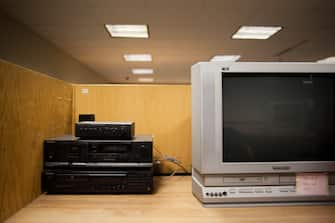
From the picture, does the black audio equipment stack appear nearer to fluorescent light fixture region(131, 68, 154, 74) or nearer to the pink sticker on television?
the pink sticker on television

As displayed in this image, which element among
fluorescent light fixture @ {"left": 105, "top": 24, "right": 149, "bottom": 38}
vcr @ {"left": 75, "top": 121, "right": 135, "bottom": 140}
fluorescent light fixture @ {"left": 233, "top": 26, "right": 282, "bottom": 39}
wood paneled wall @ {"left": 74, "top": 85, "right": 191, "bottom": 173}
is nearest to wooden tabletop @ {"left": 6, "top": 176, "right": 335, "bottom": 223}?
vcr @ {"left": 75, "top": 121, "right": 135, "bottom": 140}

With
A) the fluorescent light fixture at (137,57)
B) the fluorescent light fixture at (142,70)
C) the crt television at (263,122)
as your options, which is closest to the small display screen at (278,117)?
the crt television at (263,122)

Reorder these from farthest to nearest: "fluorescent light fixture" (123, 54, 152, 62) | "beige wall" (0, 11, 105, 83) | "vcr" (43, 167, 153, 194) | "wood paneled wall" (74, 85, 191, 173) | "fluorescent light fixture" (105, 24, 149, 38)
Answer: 1. "fluorescent light fixture" (123, 54, 152, 62)
2. "fluorescent light fixture" (105, 24, 149, 38)
3. "beige wall" (0, 11, 105, 83)
4. "wood paneled wall" (74, 85, 191, 173)
5. "vcr" (43, 167, 153, 194)

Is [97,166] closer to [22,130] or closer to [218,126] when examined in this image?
[22,130]

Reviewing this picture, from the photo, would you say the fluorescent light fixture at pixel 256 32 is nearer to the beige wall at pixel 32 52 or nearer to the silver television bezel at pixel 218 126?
the silver television bezel at pixel 218 126

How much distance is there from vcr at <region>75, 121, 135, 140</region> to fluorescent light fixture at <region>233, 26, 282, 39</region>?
8.60 ft

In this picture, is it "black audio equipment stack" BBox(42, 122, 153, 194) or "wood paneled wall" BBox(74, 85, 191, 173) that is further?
"wood paneled wall" BBox(74, 85, 191, 173)

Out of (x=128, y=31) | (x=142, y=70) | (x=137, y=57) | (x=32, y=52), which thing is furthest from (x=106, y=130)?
(x=142, y=70)

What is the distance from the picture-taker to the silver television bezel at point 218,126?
36.5 inches

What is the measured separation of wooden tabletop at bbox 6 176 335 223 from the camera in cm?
83

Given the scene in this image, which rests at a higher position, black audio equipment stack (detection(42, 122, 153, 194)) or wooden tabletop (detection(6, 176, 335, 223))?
black audio equipment stack (detection(42, 122, 153, 194))

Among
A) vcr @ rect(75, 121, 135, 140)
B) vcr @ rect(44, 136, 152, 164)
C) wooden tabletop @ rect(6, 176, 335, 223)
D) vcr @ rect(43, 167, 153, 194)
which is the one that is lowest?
wooden tabletop @ rect(6, 176, 335, 223)

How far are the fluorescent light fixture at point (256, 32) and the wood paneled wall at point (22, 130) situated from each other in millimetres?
2773

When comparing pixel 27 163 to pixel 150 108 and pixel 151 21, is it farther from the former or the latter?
pixel 151 21
